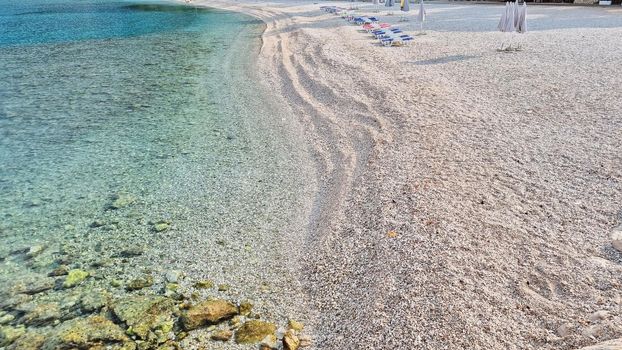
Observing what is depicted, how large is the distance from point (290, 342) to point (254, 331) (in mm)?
Result: 527

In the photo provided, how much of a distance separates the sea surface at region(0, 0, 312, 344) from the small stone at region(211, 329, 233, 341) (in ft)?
3.23

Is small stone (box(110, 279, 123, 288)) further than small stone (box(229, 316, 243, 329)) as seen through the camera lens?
Yes

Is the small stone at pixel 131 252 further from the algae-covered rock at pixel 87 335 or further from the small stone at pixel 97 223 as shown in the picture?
the algae-covered rock at pixel 87 335

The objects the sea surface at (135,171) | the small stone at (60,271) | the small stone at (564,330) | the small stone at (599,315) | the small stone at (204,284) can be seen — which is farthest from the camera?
the sea surface at (135,171)

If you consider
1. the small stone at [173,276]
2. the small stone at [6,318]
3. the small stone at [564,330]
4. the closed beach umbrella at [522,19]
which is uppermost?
the closed beach umbrella at [522,19]

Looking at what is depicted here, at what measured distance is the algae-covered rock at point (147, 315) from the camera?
5.38m

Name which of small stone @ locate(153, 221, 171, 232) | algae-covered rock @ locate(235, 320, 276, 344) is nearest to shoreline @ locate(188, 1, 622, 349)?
algae-covered rock @ locate(235, 320, 276, 344)

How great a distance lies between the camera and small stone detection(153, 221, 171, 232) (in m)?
7.64

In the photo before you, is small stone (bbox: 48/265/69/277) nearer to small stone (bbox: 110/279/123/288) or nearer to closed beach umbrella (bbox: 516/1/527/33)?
small stone (bbox: 110/279/123/288)

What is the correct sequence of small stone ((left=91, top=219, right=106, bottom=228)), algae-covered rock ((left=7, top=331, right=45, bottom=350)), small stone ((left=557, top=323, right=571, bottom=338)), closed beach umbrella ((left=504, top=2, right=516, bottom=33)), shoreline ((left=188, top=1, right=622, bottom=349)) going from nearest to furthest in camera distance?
1. small stone ((left=557, top=323, right=571, bottom=338))
2. shoreline ((left=188, top=1, right=622, bottom=349))
3. algae-covered rock ((left=7, top=331, right=45, bottom=350))
4. small stone ((left=91, top=219, right=106, bottom=228))
5. closed beach umbrella ((left=504, top=2, right=516, bottom=33))

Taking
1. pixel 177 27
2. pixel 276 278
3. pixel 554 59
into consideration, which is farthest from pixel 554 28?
pixel 177 27

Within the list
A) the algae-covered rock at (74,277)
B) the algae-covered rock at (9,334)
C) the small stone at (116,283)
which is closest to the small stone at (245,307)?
the small stone at (116,283)

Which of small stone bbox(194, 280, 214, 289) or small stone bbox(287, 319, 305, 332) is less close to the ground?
small stone bbox(194, 280, 214, 289)

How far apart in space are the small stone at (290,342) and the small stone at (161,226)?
11.5 ft
